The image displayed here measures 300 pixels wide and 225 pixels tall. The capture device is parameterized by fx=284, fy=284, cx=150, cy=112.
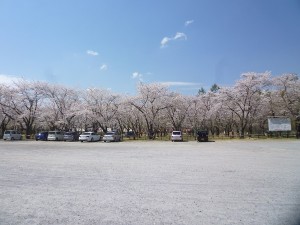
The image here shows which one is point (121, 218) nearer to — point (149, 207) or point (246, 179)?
point (149, 207)

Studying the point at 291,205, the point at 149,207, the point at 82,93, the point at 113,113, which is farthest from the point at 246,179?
the point at 82,93

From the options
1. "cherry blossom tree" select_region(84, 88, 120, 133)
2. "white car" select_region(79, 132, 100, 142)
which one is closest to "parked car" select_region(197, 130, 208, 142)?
"white car" select_region(79, 132, 100, 142)

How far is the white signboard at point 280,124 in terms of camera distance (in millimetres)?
43812

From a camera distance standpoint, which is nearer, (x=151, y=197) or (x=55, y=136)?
(x=151, y=197)

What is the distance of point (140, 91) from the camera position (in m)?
54.1

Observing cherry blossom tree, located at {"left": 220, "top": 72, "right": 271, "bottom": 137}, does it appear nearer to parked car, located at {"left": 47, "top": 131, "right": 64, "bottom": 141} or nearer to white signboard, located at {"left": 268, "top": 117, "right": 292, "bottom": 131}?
white signboard, located at {"left": 268, "top": 117, "right": 292, "bottom": 131}

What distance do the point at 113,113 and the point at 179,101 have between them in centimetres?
1351

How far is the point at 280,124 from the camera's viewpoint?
4403cm

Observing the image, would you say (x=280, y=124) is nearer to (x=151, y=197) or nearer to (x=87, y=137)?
(x=87, y=137)

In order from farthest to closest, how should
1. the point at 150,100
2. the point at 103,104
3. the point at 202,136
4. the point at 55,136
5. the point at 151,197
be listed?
the point at 103,104 < the point at 150,100 < the point at 55,136 < the point at 202,136 < the point at 151,197

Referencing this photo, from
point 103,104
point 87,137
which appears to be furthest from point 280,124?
point 103,104

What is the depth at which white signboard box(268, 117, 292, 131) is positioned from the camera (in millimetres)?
43812

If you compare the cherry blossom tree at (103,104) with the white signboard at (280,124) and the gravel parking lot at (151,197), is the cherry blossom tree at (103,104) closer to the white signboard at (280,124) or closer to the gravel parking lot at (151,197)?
the white signboard at (280,124)

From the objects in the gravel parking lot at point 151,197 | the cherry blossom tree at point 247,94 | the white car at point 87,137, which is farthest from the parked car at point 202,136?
the gravel parking lot at point 151,197
